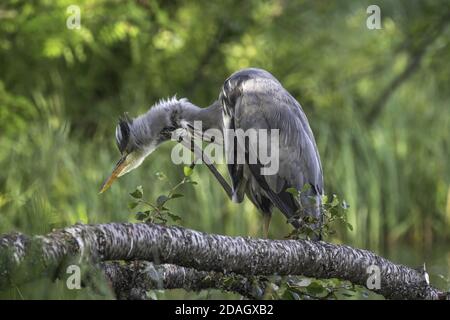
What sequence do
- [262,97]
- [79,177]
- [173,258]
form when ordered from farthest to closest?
[79,177] < [262,97] < [173,258]

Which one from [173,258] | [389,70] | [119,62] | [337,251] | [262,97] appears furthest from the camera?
[389,70]

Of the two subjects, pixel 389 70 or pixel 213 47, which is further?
pixel 389 70

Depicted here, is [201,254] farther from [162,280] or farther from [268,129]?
[268,129]

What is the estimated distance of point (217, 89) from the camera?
1030cm

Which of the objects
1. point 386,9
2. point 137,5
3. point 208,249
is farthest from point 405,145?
point 208,249

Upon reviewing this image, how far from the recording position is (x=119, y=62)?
34.8 feet

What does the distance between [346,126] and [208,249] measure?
23.4ft

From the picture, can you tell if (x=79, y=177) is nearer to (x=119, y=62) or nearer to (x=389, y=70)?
(x=119, y=62)

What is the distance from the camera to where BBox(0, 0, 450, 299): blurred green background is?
838 cm

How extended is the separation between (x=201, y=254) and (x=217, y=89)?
763cm
